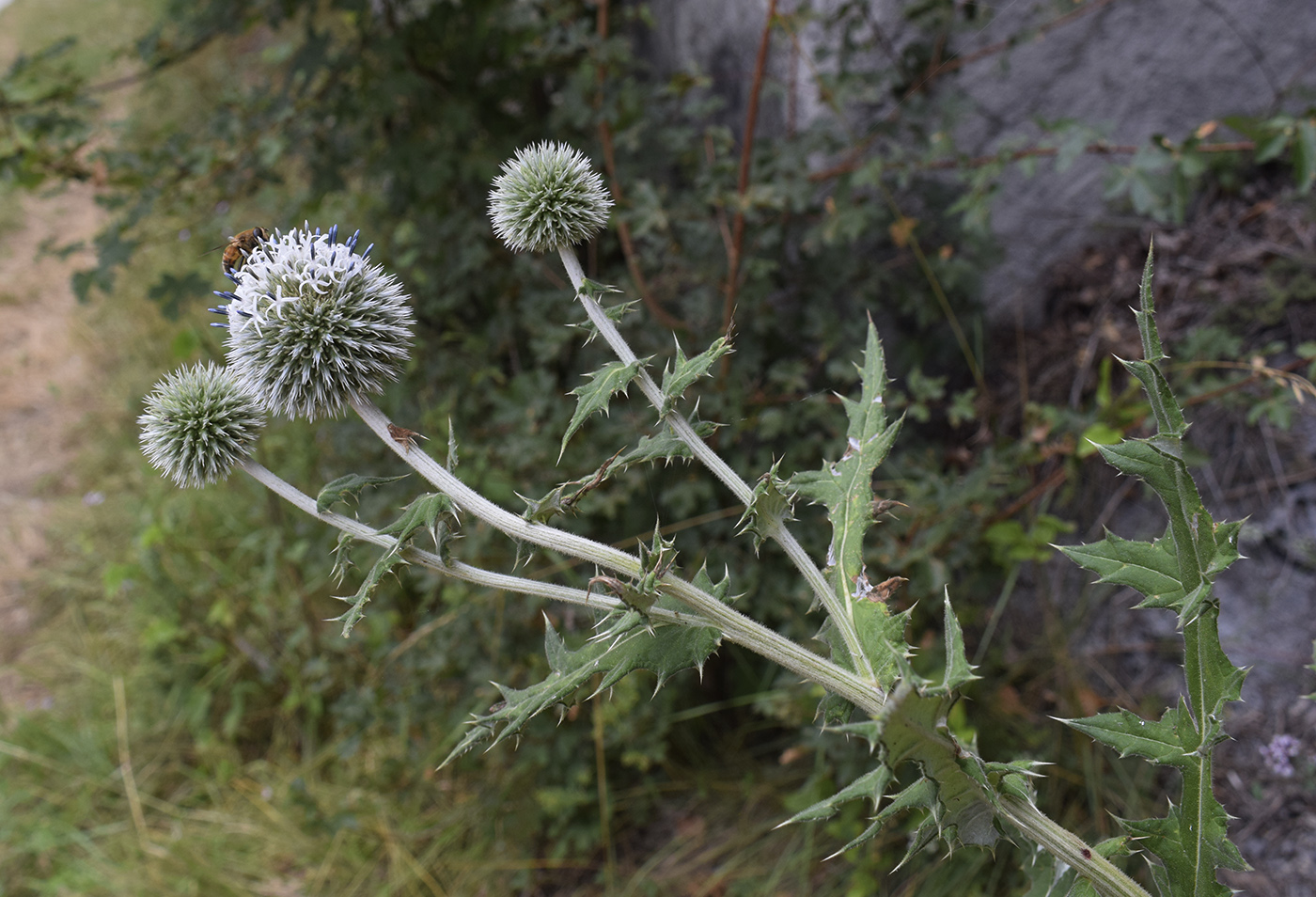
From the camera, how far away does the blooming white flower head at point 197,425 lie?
6.18 ft

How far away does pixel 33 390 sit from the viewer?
324 inches

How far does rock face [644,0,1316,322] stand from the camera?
341cm

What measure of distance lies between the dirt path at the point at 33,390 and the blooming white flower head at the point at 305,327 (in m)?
5.02

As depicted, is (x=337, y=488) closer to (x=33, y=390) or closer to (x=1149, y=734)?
(x=1149, y=734)

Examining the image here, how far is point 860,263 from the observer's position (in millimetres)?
3430

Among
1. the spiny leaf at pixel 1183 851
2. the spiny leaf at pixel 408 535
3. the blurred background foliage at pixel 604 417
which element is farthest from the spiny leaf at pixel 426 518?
the blurred background foliage at pixel 604 417

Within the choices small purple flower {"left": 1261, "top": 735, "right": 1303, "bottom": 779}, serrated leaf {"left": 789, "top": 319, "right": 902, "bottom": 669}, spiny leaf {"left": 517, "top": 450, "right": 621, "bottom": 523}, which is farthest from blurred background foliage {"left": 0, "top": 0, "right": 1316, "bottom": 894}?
spiny leaf {"left": 517, "top": 450, "right": 621, "bottom": 523}

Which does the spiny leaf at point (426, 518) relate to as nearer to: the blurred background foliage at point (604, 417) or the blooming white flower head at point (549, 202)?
the blooming white flower head at point (549, 202)

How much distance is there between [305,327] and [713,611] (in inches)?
41.6

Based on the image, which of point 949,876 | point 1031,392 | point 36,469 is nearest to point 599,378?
point 949,876

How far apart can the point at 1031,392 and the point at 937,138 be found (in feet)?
4.71

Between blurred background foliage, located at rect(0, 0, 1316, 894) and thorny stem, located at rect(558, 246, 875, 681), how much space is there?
1.27m

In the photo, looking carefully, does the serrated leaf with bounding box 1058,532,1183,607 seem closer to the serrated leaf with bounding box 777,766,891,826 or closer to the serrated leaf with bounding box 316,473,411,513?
the serrated leaf with bounding box 777,766,891,826

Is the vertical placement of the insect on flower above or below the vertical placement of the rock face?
below
